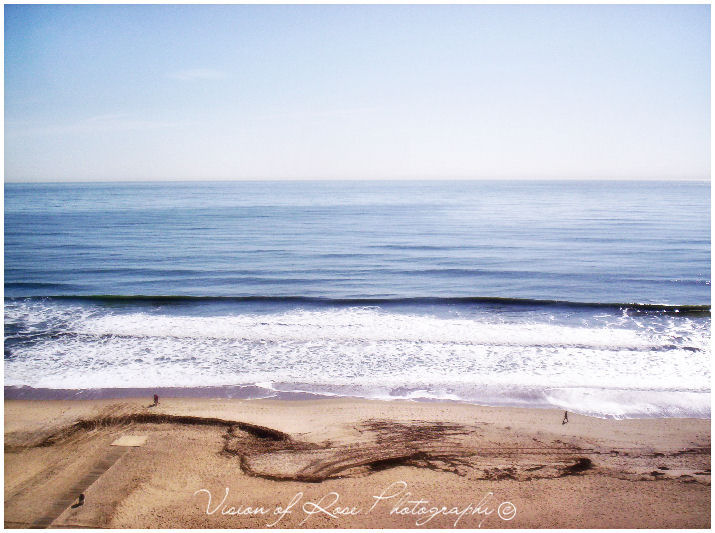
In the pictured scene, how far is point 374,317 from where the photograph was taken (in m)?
17.7

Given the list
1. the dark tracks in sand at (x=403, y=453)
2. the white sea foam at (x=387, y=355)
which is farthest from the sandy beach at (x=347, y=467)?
the white sea foam at (x=387, y=355)

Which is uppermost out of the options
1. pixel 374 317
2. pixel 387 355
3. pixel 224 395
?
pixel 374 317

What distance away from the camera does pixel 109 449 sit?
29.2ft

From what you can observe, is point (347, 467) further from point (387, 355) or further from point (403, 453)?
point (387, 355)


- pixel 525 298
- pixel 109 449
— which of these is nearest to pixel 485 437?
pixel 109 449

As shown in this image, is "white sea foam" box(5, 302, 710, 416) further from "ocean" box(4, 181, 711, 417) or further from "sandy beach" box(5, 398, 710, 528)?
"sandy beach" box(5, 398, 710, 528)

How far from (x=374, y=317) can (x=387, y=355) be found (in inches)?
145

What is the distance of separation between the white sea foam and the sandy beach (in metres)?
1.19

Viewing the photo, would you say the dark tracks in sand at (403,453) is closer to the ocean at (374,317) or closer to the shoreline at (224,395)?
the shoreline at (224,395)

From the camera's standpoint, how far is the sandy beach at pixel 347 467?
7.25m

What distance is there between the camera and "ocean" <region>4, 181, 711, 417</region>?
12320 millimetres

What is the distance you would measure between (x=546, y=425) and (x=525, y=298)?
10.6 metres

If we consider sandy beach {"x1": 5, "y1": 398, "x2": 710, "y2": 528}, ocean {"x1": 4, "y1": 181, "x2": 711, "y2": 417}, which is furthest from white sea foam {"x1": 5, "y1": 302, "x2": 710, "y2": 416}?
sandy beach {"x1": 5, "y1": 398, "x2": 710, "y2": 528}

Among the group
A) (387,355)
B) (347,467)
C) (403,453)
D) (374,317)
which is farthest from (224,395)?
(374,317)
